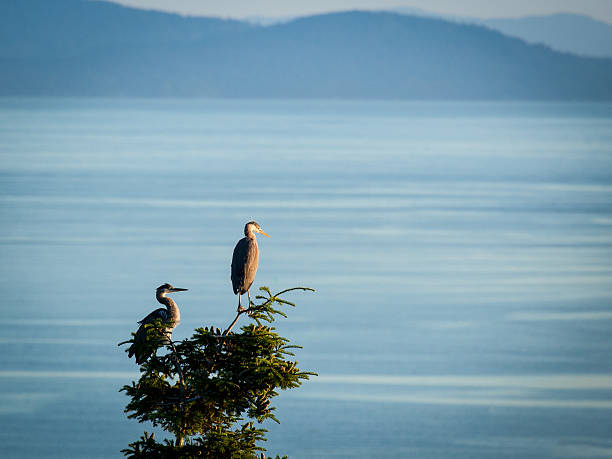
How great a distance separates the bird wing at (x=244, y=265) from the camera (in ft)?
26.8

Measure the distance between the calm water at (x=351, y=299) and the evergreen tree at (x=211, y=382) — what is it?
13.8 meters

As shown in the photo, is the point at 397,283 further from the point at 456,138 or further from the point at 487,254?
the point at 456,138

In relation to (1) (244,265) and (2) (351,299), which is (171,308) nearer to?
(1) (244,265)

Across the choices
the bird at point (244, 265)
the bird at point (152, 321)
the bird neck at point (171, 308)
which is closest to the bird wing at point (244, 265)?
the bird at point (244, 265)

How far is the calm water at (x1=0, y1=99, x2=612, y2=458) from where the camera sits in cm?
2138

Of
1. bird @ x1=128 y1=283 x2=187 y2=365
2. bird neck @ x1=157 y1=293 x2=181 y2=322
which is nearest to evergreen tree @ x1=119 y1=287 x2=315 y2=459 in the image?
bird @ x1=128 y1=283 x2=187 y2=365

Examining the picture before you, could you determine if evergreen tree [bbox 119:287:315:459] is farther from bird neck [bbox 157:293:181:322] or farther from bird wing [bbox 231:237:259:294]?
bird wing [bbox 231:237:259:294]

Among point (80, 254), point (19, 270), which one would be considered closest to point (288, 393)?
point (19, 270)

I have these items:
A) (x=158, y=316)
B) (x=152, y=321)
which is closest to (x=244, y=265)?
(x=158, y=316)

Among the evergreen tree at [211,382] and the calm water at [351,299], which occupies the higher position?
the calm water at [351,299]

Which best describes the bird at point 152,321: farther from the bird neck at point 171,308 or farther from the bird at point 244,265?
the bird at point 244,265

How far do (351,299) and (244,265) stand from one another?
23784 millimetres

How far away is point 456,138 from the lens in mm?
143625

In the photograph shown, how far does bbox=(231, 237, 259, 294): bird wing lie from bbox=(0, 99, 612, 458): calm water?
12.6m
